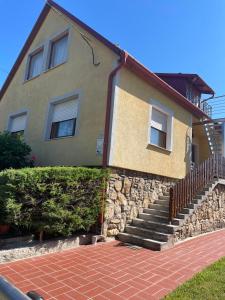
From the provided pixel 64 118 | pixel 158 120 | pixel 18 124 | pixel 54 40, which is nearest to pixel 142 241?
pixel 158 120

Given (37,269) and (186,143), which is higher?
(186,143)

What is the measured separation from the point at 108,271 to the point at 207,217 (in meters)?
5.34

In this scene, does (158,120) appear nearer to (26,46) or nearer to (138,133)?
(138,133)

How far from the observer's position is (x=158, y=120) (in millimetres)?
9633

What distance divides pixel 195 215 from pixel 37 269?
518cm

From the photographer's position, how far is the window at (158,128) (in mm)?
9398

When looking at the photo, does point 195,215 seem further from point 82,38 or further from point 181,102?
point 82,38

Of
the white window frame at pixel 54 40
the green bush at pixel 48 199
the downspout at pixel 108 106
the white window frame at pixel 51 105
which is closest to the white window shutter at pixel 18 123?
A: the white window frame at pixel 51 105

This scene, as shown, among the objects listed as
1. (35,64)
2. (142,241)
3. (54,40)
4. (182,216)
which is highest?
(54,40)

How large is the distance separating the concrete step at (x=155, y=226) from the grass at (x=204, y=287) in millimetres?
2108

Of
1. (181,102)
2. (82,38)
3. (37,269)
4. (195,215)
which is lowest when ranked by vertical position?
(37,269)

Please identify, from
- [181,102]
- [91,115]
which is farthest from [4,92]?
[181,102]

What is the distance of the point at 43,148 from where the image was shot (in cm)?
962

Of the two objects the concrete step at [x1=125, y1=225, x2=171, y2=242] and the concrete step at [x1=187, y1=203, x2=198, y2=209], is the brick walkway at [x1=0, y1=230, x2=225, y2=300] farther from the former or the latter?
the concrete step at [x1=187, y1=203, x2=198, y2=209]
